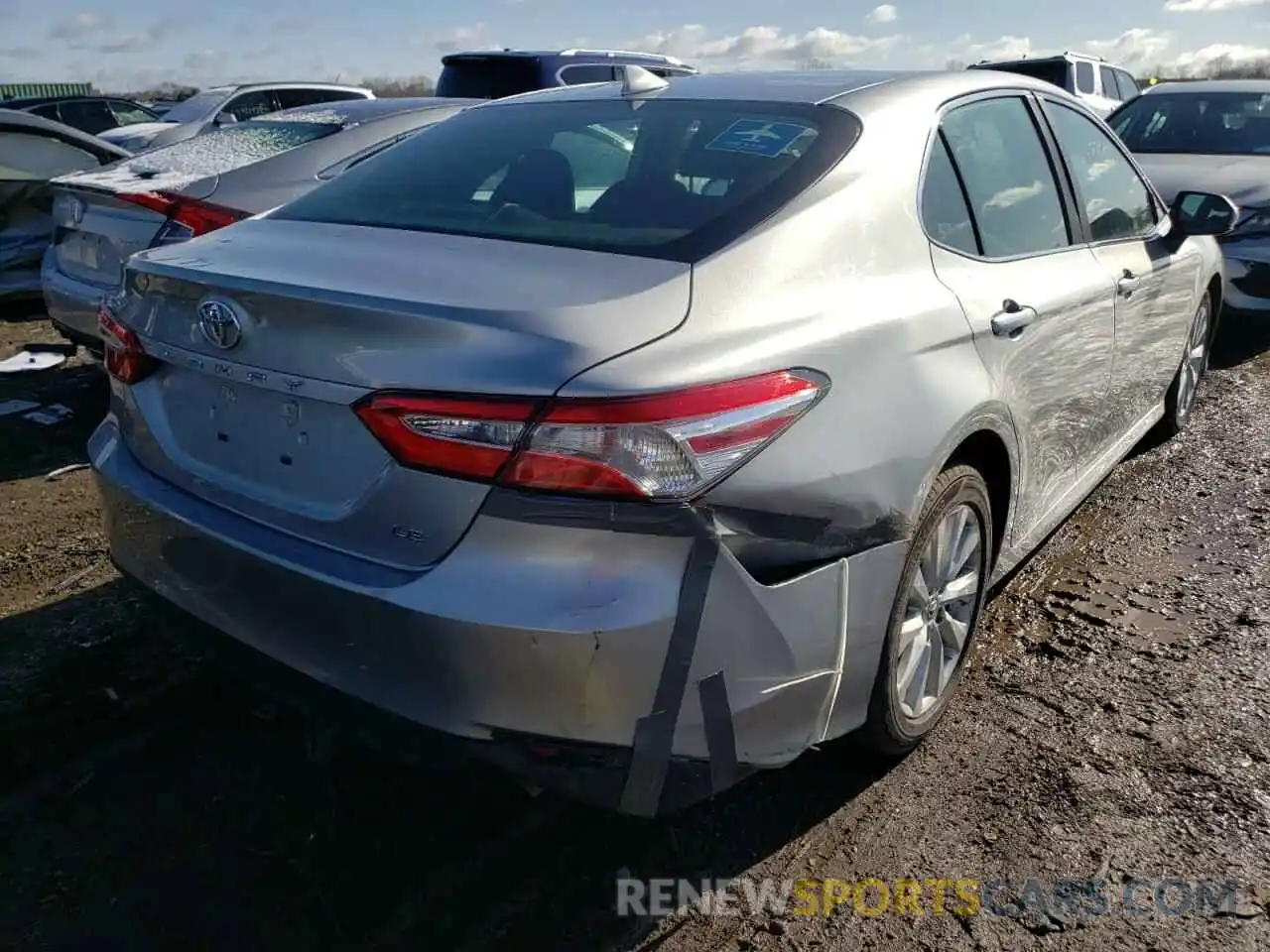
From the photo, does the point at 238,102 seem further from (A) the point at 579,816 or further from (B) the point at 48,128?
(A) the point at 579,816

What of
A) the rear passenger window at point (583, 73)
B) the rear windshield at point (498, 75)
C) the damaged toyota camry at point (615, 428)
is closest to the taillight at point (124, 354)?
the damaged toyota camry at point (615, 428)

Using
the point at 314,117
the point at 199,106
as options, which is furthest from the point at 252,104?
the point at 314,117

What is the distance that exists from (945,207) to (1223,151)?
21.5 ft

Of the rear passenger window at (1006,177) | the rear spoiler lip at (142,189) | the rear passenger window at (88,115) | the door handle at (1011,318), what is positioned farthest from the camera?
the rear passenger window at (88,115)

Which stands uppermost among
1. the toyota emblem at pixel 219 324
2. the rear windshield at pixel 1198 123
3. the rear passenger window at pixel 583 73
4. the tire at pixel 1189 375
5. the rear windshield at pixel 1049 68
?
the toyota emblem at pixel 219 324

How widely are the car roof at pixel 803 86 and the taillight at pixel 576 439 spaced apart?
1.22 metres

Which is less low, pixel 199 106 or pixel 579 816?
pixel 579 816

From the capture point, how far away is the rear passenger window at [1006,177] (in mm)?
2887

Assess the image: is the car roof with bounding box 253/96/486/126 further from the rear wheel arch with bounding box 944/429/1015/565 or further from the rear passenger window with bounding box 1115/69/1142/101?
the rear passenger window with bounding box 1115/69/1142/101

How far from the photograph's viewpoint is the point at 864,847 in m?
2.45

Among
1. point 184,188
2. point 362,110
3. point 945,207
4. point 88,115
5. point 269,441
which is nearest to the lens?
point 269,441

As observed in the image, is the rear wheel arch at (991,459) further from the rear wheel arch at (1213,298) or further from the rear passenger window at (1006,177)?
the rear wheel arch at (1213,298)

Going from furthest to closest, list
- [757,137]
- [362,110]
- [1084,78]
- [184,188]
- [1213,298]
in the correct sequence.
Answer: [1084,78], [362,110], [1213,298], [184,188], [757,137]

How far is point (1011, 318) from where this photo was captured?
2736 millimetres
